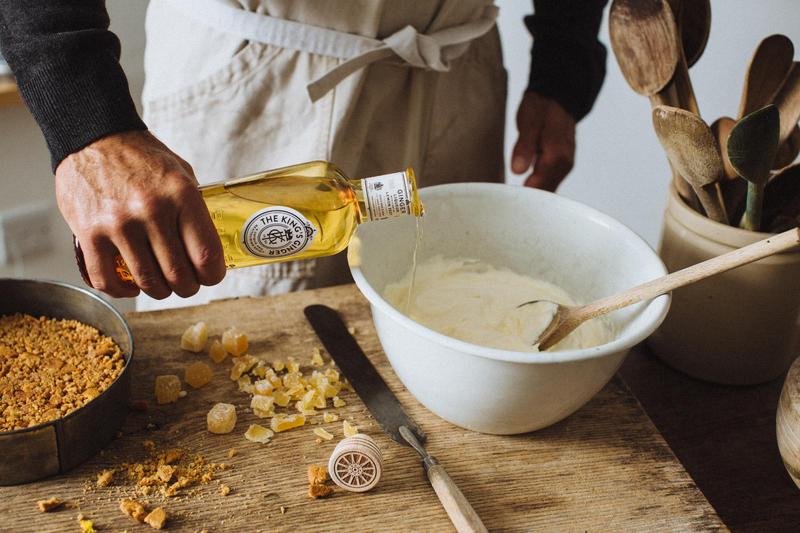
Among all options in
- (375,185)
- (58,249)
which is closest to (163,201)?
(375,185)

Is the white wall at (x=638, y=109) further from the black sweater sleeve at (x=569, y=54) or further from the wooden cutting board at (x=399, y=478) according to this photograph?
the wooden cutting board at (x=399, y=478)

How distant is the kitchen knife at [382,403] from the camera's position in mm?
649

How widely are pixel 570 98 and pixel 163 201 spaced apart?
795mm

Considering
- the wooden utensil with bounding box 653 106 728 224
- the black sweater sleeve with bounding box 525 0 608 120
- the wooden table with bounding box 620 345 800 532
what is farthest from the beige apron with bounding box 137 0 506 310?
the wooden table with bounding box 620 345 800 532

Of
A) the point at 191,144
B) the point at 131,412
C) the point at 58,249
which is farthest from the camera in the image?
the point at 58,249

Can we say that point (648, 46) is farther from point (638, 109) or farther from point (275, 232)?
point (638, 109)

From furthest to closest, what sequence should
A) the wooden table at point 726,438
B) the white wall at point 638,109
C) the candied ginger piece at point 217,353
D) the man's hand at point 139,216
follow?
the white wall at point 638,109 → the candied ginger piece at point 217,353 → the wooden table at point 726,438 → the man's hand at point 139,216

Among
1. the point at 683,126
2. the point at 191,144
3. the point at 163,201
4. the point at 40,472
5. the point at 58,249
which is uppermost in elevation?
the point at 683,126

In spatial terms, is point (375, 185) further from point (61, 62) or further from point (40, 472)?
point (40, 472)

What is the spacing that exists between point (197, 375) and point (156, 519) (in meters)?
0.20

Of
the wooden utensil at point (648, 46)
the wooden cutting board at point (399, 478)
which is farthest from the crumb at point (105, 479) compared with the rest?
the wooden utensil at point (648, 46)

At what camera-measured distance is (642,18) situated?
0.79 meters

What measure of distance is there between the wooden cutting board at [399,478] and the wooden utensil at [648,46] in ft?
1.05

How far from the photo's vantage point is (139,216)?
0.62 metres
